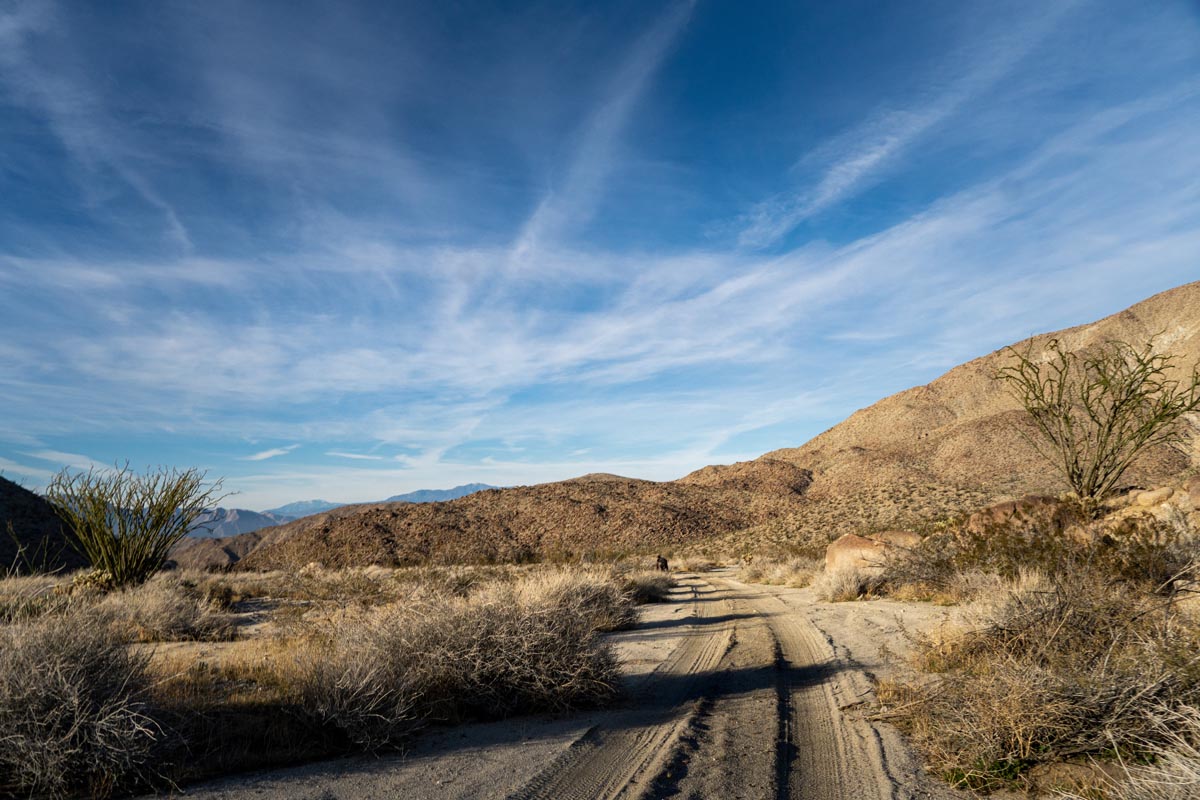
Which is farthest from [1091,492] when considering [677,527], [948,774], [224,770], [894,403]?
[894,403]

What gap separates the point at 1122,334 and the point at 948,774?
8303 centimetres

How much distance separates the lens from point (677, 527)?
4794 cm

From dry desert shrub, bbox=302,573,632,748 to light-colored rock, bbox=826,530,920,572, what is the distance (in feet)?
32.9

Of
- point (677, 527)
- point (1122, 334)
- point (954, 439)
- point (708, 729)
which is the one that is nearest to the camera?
point (708, 729)

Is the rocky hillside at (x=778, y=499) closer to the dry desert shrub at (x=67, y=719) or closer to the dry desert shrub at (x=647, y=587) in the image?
the dry desert shrub at (x=647, y=587)

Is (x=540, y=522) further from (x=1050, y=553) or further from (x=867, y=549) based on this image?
(x=1050, y=553)

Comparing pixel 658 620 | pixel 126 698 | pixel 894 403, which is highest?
pixel 894 403

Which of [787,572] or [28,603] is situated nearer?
[28,603]

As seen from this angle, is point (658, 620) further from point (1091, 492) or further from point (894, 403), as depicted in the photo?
point (894, 403)

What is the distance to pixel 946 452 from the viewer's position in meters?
54.0

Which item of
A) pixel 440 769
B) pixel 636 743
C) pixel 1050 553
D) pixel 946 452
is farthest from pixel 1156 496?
pixel 946 452

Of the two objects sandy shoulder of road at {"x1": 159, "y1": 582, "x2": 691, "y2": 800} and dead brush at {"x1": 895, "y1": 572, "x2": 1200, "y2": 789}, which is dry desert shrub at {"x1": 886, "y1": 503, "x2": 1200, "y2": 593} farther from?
sandy shoulder of road at {"x1": 159, "y1": 582, "x2": 691, "y2": 800}

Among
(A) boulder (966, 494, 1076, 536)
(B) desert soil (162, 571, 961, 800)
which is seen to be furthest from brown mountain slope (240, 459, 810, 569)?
(B) desert soil (162, 571, 961, 800)

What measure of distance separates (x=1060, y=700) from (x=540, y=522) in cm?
4729
